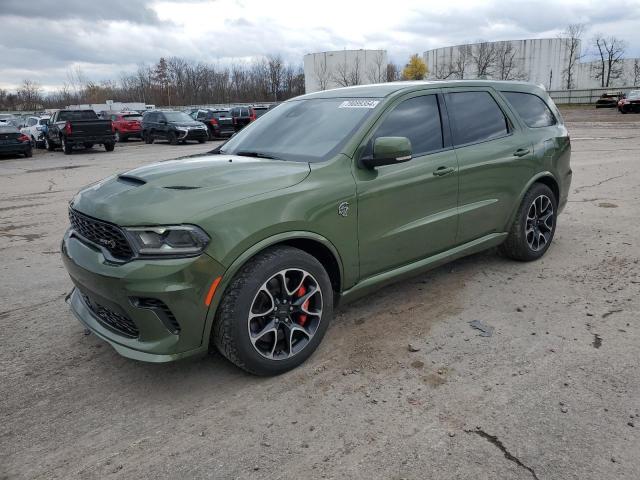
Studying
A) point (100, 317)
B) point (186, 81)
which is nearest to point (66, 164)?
point (100, 317)

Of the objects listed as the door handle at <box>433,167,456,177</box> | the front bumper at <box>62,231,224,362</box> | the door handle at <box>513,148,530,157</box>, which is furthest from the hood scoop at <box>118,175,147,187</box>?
the door handle at <box>513,148,530,157</box>

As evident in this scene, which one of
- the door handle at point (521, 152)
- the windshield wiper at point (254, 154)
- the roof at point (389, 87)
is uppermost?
the roof at point (389, 87)

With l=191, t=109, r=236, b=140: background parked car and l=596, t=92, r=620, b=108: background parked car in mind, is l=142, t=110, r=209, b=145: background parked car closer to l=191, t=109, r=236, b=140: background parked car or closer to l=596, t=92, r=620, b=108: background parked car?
l=191, t=109, r=236, b=140: background parked car

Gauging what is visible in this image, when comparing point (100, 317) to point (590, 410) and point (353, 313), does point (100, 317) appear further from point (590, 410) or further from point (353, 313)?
point (590, 410)

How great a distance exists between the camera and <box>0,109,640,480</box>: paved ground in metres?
2.46

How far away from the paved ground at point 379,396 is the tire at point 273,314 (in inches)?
6.3

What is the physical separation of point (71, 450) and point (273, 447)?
3.37 feet

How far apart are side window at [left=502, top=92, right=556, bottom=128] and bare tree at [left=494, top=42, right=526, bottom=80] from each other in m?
90.2

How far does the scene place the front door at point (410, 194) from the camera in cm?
356

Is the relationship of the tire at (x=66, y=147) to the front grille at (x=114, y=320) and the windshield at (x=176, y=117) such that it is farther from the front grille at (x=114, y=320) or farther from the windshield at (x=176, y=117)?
the front grille at (x=114, y=320)

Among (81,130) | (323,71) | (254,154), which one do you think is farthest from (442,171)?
(323,71)

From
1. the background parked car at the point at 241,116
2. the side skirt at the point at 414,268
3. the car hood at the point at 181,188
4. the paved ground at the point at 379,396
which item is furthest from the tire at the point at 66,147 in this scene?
the side skirt at the point at 414,268

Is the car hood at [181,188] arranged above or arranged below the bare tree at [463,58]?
below

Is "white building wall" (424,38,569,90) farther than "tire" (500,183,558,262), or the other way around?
"white building wall" (424,38,569,90)
